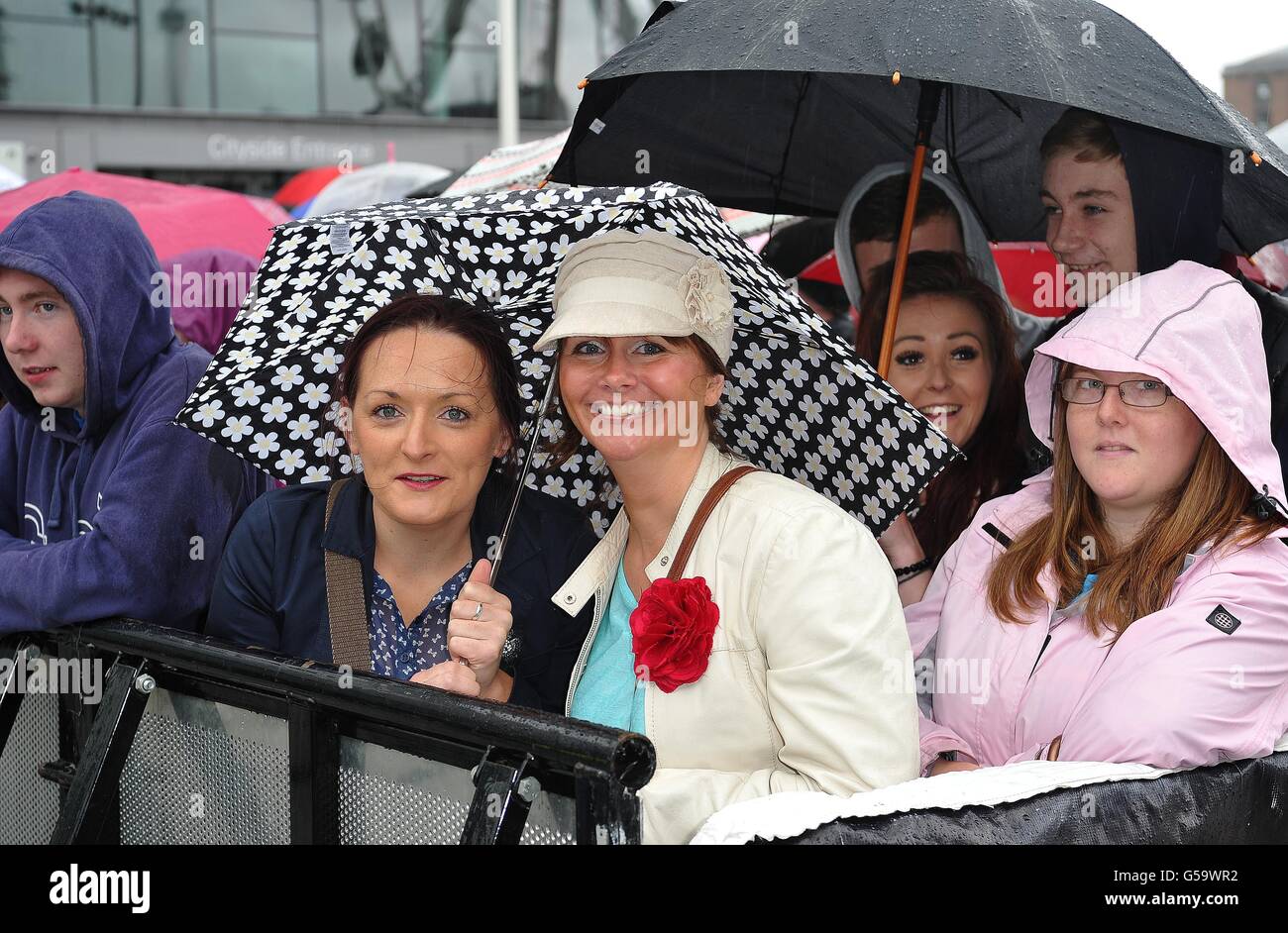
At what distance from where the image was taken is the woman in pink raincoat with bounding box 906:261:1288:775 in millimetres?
2650

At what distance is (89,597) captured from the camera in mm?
2910

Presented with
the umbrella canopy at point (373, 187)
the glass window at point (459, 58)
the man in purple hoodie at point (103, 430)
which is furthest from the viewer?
the glass window at point (459, 58)

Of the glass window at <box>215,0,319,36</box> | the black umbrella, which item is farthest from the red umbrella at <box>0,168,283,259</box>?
the glass window at <box>215,0,319,36</box>

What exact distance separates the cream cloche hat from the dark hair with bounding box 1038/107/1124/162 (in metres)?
1.51

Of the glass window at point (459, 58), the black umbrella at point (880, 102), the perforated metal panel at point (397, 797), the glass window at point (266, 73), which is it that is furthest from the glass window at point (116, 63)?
the perforated metal panel at point (397, 797)

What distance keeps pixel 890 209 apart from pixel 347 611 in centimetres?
257

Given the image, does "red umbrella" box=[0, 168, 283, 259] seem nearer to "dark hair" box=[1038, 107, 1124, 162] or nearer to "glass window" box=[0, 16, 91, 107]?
"dark hair" box=[1038, 107, 1124, 162]

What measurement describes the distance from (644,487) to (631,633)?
0.31 m

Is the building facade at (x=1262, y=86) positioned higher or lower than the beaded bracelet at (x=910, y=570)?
higher

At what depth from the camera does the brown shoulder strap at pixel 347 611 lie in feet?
9.54

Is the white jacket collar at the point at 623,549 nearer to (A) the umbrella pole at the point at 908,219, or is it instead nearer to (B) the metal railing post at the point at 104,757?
(B) the metal railing post at the point at 104,757

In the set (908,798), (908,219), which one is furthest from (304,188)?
(908,798)

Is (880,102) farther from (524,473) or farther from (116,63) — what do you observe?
(116,63)
